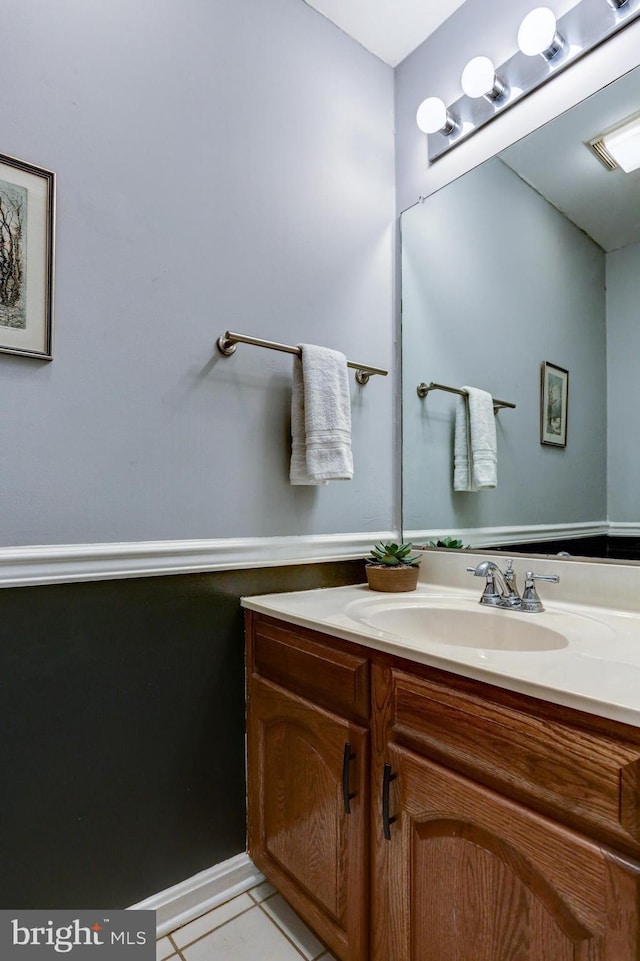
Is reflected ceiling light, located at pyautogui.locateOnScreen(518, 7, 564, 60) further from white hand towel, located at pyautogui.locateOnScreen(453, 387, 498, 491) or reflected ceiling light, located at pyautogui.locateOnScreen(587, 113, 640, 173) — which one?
white hand towel, located at pyautogui.locateOnScreen(453, 387, 498, 491)

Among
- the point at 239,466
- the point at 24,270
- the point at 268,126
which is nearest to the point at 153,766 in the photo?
the point at 239,466

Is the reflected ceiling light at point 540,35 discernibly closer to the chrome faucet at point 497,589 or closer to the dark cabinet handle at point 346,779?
the chrome faucet at point 497,589

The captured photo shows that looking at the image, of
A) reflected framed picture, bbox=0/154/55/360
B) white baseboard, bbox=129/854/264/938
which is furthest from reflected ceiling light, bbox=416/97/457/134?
white baseboard, bbox=129/854/264/938

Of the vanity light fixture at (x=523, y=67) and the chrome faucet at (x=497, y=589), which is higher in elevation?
the vanity light fixture at (x=523, y=67)

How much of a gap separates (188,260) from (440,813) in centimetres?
126

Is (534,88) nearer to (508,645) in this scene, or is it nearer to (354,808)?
(508,645)

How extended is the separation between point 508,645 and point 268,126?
1484 millimetres

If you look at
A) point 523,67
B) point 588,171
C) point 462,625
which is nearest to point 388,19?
point 523,67

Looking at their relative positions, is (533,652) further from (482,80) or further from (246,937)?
(482,80)

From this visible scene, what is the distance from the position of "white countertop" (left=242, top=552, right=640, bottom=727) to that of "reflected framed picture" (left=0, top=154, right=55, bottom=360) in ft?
2.51

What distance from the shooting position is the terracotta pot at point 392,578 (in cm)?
141

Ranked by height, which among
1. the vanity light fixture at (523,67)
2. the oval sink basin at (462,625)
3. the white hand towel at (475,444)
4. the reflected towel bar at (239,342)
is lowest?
the oval sink basin at (462,625)

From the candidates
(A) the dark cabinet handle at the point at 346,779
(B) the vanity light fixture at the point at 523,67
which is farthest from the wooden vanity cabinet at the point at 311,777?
(B) the vanity light fixture at the point at 523,67

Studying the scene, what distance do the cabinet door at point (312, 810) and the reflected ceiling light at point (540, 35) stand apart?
63.2 inches
